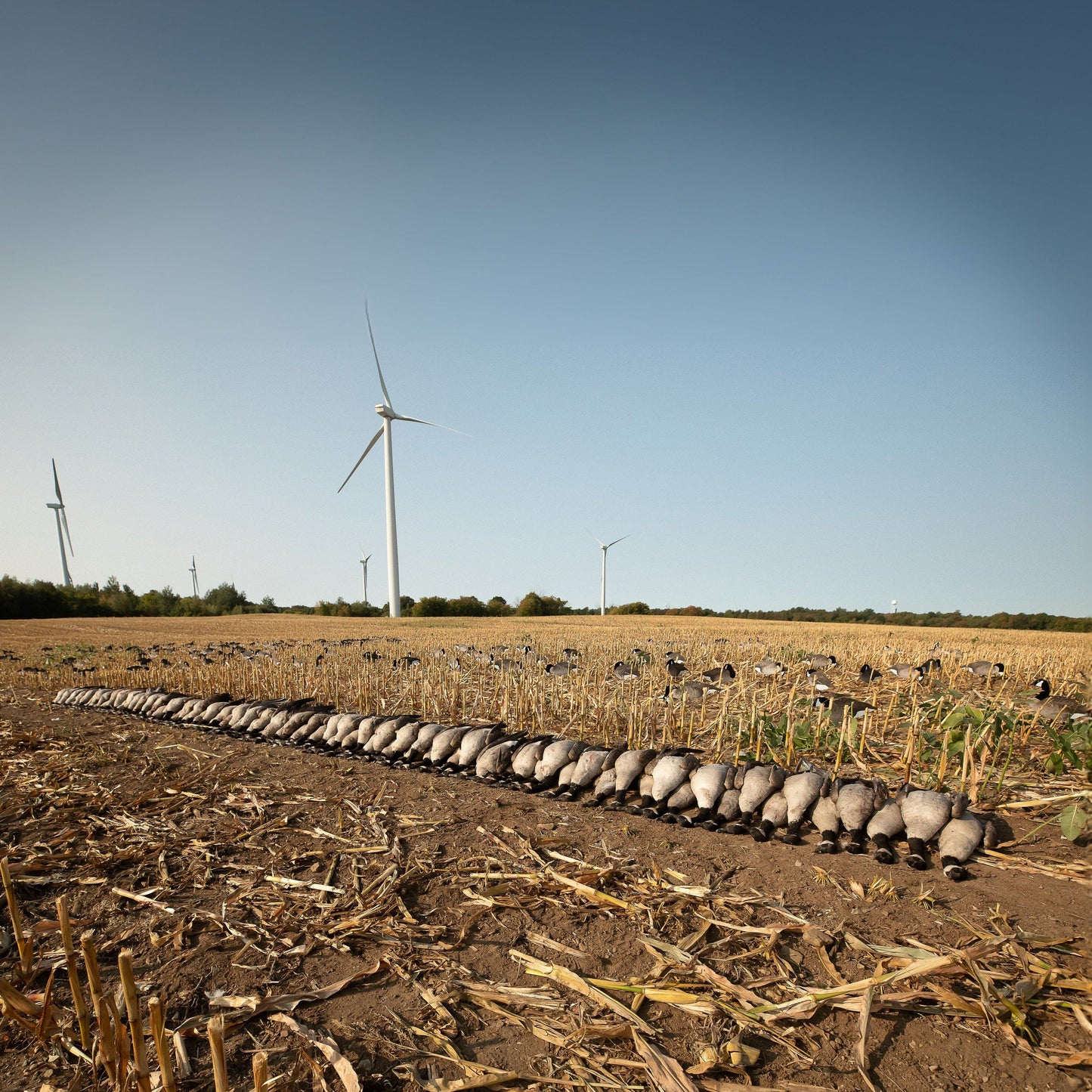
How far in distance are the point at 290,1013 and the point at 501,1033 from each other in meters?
1.13

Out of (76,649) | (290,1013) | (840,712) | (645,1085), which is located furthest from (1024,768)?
(76,649)

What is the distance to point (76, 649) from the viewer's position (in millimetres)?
23812

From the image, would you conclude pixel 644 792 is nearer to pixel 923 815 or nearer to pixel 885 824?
pixel 885 824

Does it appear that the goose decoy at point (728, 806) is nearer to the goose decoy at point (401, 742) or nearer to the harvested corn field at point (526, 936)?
the harvested corn field at point (526, 936)

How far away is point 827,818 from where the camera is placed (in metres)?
5.52

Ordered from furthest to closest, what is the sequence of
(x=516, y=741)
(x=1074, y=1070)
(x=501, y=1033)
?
(x=516, y=741) → (x=501, y=1033) → (x=1074, y=1070)

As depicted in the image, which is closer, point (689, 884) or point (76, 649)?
point (689, 884)

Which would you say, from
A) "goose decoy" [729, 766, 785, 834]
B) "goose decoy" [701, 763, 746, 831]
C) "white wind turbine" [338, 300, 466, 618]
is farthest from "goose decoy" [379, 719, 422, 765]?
"white wind turbine" [338, 300, 466, 618]

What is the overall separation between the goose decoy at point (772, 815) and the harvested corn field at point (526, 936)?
187 mm

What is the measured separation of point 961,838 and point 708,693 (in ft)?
22.9

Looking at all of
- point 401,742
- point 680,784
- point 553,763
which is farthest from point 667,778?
point 401,742

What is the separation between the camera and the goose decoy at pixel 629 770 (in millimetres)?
6766

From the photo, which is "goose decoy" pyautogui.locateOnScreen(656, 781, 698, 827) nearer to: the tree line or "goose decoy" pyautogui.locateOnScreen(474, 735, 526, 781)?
"goose decoy" pyautogui.locateOnScreen(474, 735, 526, 781)

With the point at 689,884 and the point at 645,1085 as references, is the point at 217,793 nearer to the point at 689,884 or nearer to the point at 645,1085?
the point at 689,884
